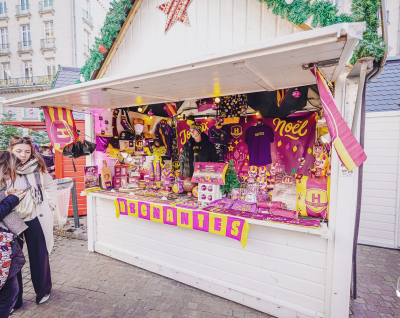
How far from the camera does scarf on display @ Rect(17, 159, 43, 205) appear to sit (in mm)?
2854

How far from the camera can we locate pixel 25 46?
24688 millimetres

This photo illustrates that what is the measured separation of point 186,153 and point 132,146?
1.55 meters

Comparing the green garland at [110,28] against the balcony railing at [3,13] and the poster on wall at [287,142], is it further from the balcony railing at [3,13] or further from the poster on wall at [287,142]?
the balcony railing at [3,13]

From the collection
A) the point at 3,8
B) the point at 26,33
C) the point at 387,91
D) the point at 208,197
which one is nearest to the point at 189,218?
the point at 208,197

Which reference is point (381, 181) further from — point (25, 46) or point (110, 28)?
point (25, 46)

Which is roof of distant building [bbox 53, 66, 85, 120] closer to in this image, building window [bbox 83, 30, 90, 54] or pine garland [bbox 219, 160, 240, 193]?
pine garland [bbox 219, 160, 240, 193]

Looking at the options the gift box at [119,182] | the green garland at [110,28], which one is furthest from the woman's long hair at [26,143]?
the green garland at [110,28]

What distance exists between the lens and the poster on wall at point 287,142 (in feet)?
13.9

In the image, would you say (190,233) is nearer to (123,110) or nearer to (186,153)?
(186,153)

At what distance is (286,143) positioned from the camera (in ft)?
14.7

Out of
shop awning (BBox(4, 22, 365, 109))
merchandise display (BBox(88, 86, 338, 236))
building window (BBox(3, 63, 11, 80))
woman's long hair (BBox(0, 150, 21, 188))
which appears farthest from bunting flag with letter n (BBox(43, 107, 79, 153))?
building window (BBox(3, 63, 11, 80))

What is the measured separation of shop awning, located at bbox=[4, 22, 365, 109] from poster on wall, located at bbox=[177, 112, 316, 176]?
1.55 metres

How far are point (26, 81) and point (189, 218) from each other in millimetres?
30967

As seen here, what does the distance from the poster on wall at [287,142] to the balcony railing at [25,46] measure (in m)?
30.3
